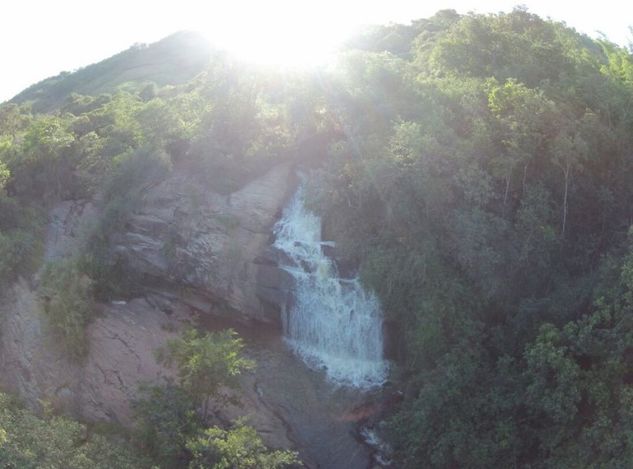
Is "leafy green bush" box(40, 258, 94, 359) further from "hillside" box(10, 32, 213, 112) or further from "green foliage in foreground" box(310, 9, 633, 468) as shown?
"hillside" box(10, 32, 213, 112)

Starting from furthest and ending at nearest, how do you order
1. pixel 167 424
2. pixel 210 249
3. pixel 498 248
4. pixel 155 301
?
pixel 155 301 → pixel 210 249 → pixel 498 248 → pixel 167 424

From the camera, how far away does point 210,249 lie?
18.8m

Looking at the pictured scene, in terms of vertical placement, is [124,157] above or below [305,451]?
above

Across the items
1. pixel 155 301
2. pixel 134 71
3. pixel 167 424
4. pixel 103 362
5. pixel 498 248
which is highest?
pixel 134 71

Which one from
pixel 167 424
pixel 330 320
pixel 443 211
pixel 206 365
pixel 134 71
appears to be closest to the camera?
pixel 167 424

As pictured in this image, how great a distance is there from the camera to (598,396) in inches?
548

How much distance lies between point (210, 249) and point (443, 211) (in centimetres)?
694

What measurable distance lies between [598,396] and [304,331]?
823 centimetres

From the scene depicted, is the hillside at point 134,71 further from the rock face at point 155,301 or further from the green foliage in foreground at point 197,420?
the green foliage in foreground at point 197,420

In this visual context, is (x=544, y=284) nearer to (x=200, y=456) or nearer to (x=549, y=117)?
(x=549, y=117)

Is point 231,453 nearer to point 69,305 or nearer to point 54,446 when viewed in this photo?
point 54,446

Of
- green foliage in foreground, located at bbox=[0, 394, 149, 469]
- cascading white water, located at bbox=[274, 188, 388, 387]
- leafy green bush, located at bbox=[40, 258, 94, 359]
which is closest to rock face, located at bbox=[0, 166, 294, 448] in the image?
leafy green bush, located at bbox=[40, 258, 94, 359]

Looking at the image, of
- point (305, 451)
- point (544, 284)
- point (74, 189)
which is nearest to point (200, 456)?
point (305, 451)

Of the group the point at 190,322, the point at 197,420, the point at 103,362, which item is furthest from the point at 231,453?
the point at 103,362
